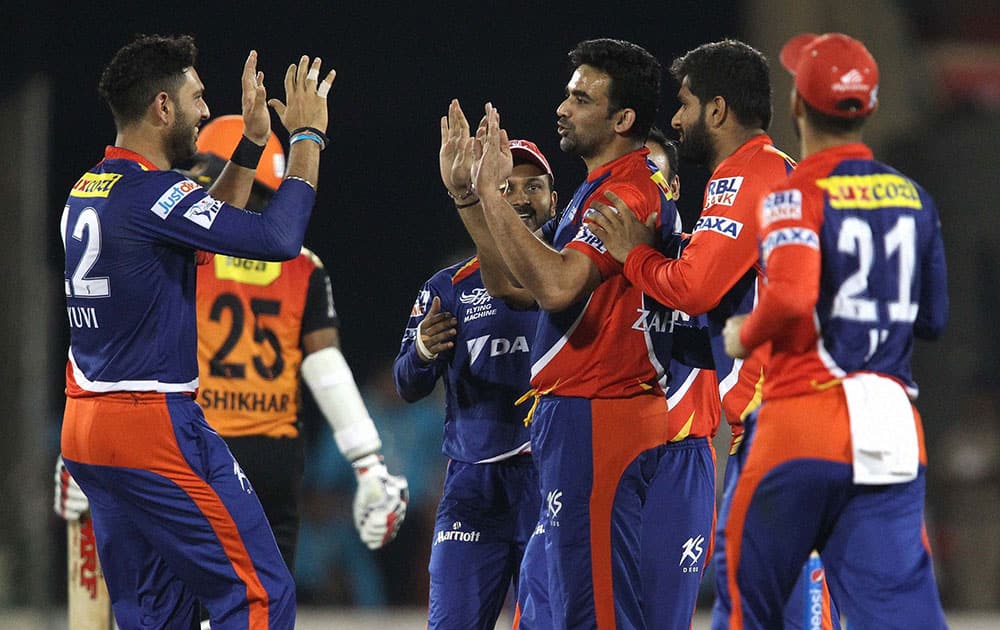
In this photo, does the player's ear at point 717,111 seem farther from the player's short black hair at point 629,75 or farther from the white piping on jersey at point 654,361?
the white piping on jersey at point 654,361

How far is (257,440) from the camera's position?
19.2ft

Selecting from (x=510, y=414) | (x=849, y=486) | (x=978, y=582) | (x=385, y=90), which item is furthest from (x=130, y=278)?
(x=978, y=582)

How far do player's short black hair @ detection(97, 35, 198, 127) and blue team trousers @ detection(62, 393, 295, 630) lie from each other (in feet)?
3.15

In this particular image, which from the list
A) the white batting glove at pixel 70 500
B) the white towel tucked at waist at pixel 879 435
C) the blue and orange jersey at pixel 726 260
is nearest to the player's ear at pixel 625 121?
the blue and orange jersey at pixel 726 260

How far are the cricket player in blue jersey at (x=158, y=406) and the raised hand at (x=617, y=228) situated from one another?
0.93 m

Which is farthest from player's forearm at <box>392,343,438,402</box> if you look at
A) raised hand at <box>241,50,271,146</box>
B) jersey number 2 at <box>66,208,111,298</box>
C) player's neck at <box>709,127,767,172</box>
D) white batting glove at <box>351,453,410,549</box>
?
player's neck at <box>709,127,767,172</box>

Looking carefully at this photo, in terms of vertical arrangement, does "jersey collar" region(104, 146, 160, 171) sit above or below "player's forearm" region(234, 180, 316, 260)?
above

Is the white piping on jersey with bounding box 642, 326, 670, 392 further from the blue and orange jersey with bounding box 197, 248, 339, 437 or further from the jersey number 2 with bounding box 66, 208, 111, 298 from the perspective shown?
the blue and orange jersey with bounding box 197, 248, 339, 437

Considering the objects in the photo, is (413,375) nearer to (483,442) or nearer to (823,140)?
(483,442)

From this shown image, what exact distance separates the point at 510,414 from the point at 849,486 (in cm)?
188

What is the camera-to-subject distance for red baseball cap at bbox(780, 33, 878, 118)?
350 centimetres

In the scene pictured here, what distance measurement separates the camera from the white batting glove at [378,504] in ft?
19.7

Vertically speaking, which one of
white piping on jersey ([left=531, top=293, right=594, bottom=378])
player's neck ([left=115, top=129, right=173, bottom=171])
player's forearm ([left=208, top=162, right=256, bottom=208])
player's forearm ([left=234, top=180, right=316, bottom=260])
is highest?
player's neck ([left=115, top=129, right=173, bottom=171])

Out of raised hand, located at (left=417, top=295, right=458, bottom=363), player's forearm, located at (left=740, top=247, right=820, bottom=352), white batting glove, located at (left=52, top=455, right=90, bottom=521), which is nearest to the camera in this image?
player's forearm, located at (left=740, top=247, right=820, bottom=352)
